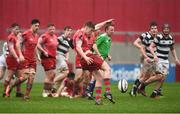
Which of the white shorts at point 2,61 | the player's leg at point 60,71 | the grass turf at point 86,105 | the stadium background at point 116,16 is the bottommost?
the grass turf at point 86,105

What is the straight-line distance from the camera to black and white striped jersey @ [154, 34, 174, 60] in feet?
78.9

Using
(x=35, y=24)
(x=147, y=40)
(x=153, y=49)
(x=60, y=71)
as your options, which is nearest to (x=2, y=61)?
(x=60, y=71)

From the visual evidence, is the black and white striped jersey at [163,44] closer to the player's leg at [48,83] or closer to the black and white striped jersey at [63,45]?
the black and white striped jersey at [63,45]

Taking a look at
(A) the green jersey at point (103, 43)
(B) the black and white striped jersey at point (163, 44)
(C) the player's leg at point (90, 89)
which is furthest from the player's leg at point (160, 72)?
(A) the green jersey at point (103, 43)

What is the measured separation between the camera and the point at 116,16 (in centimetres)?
4019

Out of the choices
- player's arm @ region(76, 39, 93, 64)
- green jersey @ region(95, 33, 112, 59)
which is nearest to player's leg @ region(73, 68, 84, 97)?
green jersey @ region(95, 33, 112, 59)

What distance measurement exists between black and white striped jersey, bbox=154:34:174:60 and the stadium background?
459 inches

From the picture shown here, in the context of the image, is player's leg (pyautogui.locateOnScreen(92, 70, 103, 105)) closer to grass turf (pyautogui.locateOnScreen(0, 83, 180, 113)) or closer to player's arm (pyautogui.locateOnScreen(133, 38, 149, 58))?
grass turf (pyautogui.locateOnScreen(0, 83, 180, 113))

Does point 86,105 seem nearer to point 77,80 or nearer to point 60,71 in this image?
point 77,80

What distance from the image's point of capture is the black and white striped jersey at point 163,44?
24047mm

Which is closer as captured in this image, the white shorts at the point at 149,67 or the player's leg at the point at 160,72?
the player's leg at the point at 160,72

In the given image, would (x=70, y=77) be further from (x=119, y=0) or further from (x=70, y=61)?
(x=119, y=0)

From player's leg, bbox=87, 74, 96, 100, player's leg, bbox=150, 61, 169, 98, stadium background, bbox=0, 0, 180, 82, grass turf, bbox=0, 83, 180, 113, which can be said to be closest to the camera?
grass turf, bbox=0, 83, 180, 113

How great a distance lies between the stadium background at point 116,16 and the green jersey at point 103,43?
44.2 ft
